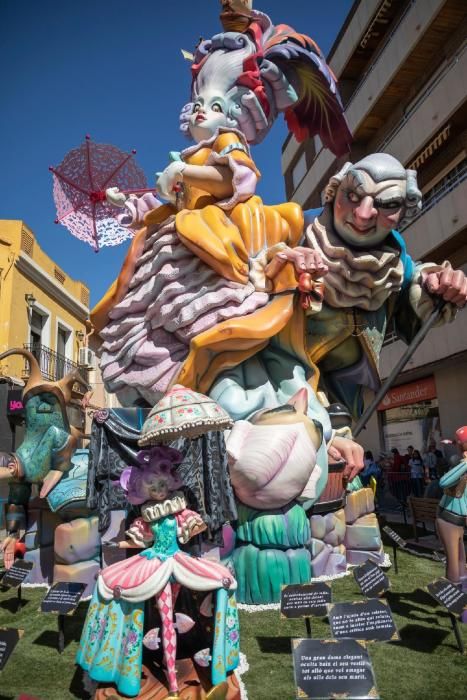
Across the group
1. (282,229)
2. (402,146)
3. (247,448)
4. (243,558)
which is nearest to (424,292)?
(282,229)

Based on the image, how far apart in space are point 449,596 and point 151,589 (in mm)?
1899

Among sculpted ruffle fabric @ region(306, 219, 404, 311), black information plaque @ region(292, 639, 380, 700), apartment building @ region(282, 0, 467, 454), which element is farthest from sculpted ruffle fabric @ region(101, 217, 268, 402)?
apartment building @ region(282, 0, 467, 454)

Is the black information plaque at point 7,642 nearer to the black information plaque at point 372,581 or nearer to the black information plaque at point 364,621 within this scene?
the black information plaque at point 364,621

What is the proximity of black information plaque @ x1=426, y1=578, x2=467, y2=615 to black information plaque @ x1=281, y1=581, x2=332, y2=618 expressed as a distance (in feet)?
2.22

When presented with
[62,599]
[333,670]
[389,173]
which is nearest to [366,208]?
[389,173]

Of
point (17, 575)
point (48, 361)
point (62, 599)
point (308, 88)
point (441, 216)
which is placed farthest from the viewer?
point (48, 361)

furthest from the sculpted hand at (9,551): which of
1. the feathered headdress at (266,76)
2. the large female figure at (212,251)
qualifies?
the feathered headdress at (266,76)

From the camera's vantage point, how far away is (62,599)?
3533 millimetres

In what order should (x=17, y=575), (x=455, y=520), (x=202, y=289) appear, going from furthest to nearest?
(x=202, y=289)
(x=17, y=575)
(x=455, y=520)

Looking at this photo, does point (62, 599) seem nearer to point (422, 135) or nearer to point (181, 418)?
point (181, 418)

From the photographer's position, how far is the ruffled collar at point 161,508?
2818mm

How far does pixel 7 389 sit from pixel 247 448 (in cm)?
978

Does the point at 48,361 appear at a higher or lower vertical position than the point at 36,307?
lower

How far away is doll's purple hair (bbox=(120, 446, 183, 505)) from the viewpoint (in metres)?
2.87
